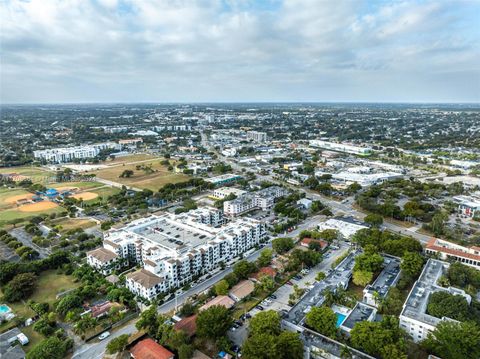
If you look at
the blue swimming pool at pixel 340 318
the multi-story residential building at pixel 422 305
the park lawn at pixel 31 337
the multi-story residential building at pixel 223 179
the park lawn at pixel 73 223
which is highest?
the multi-story residential building at pixel 422 305

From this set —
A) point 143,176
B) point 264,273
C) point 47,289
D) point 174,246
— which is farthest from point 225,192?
point 47,289

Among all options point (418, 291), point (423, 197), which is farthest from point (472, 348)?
point (423, 197)

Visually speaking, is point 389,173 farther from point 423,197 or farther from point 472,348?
point 472,348

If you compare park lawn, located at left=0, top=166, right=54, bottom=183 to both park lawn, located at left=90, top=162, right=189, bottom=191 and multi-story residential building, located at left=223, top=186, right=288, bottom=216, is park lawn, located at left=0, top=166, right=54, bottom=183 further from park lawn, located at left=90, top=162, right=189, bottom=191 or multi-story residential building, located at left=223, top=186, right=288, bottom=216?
multi-story residential building, located at left=223, top=186, right=288, bottom=216

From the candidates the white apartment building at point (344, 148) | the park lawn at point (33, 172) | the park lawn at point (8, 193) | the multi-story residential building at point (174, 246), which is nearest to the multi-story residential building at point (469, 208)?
the multi-story residential building at point (174, 246)

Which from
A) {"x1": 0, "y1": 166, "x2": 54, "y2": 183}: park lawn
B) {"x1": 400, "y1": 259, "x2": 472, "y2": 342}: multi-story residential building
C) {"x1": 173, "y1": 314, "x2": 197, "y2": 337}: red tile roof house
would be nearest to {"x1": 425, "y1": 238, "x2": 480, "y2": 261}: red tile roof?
{"x1": 400, "y1": 259, "x2": 472, "y2": 342}: multi-story residential building

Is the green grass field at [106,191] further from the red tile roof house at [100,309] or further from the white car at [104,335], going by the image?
the white car at [104,335]

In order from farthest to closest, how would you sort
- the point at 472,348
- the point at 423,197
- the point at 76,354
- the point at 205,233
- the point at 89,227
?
1. the point at 423,197
2. the point at 89,227
3. the point at 205,233
4. the point at 76,354
5. the point at 472,348
